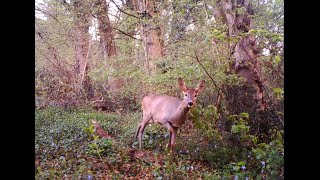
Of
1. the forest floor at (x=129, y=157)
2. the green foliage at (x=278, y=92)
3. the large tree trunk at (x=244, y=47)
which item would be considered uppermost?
the large tree trunk at (x=244, y=47)

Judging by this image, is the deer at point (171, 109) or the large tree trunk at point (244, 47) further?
the large tree trunk at point (244, 47)

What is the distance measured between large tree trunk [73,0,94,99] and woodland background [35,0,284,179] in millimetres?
49

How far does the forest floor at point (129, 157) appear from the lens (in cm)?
463

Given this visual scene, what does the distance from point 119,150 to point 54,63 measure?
8.34 metres

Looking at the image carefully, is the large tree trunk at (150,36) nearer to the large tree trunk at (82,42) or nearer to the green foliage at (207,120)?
the large tree trunk at (82,42)

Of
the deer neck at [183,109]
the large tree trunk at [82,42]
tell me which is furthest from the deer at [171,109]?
the large tree trunk at [82,42]

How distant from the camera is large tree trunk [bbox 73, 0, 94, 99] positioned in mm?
10802

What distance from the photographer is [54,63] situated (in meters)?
13.2

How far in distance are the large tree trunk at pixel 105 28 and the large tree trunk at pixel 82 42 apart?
1.41ft

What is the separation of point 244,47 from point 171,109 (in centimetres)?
183

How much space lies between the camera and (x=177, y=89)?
27.2 ft

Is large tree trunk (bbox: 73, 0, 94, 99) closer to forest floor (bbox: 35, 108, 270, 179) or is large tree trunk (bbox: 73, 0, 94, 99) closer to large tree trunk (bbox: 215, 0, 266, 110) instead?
forest floor (bbox: 35, 108, 270, 179)
